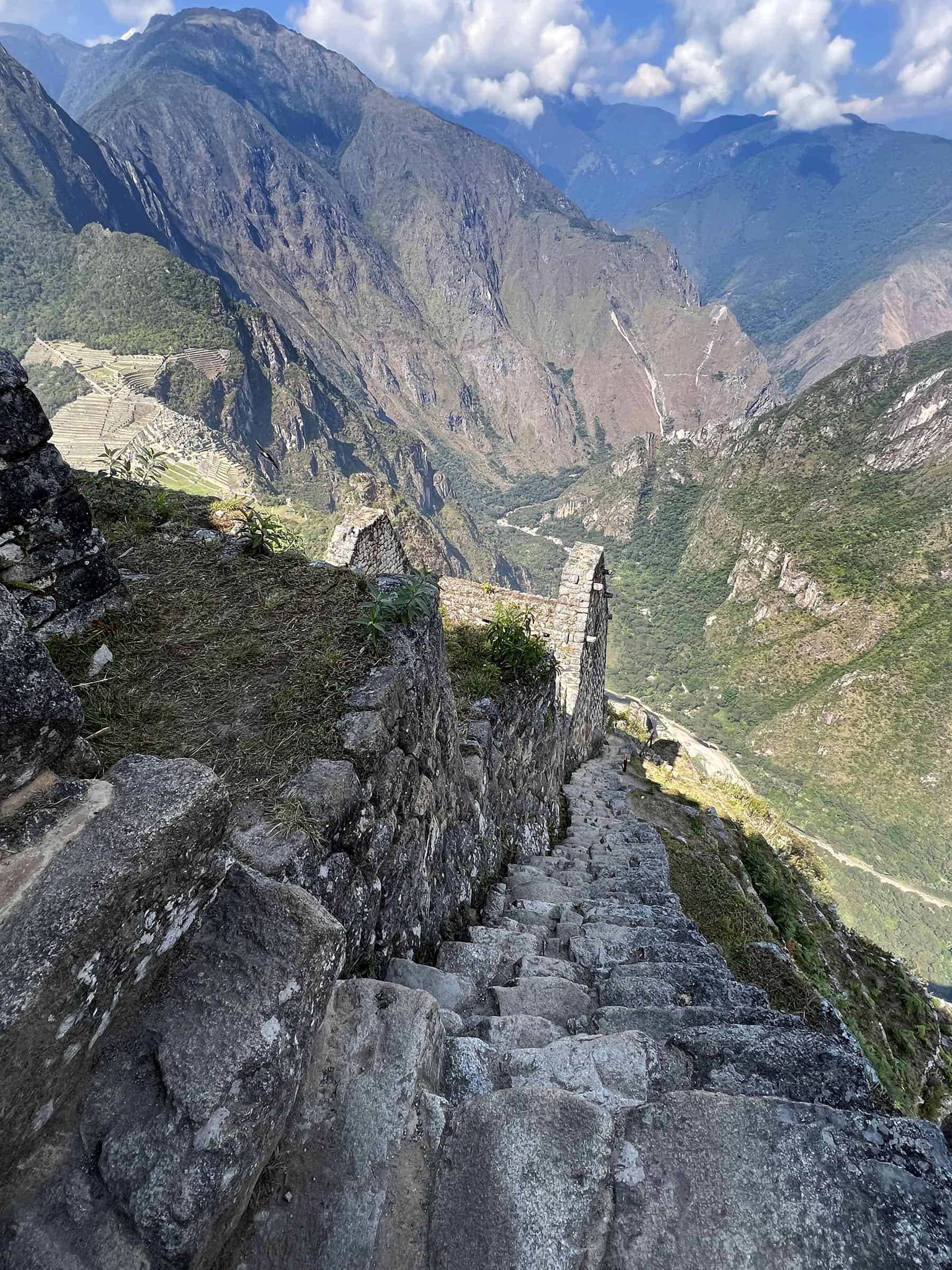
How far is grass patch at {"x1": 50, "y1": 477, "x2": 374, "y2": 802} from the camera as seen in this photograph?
3562 millimetres

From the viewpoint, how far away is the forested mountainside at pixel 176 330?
4712 inches

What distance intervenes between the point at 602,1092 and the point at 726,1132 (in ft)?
2.28

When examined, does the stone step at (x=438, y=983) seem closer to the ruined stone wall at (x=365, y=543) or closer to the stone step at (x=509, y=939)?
the stone step at (x=509, y=939)

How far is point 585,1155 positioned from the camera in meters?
2.12

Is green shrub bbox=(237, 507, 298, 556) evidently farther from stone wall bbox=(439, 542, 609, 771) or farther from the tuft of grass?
stone wall bbox=(439, 542, 609, 771)

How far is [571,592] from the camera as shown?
44.2ft

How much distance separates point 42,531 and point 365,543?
32.9 ft

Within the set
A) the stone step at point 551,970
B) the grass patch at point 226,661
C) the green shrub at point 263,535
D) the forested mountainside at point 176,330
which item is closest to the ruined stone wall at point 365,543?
the green shrub at point 263,535

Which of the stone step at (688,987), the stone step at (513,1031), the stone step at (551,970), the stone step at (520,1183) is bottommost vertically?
the stone step at (551,970)

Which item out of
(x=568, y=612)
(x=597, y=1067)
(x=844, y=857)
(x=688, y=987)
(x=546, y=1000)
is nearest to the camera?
(x=597, y=1067)

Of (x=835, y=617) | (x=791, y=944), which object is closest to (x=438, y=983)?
(x=791, y=944)

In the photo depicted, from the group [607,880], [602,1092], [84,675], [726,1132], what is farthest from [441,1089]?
[607,880]

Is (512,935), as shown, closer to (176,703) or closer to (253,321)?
(176,703)

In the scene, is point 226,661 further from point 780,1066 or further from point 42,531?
point 780,1066
